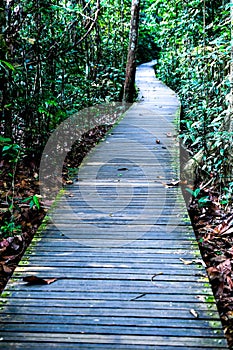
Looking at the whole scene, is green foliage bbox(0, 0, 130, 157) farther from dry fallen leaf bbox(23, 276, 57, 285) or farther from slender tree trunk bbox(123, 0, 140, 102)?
slender tree trunk bbox(123, 0, 140, 102)

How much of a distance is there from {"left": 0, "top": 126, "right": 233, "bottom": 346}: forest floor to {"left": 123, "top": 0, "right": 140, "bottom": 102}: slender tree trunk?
539 cm

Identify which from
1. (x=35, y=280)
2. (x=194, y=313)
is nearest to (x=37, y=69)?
(x=35, y=280)

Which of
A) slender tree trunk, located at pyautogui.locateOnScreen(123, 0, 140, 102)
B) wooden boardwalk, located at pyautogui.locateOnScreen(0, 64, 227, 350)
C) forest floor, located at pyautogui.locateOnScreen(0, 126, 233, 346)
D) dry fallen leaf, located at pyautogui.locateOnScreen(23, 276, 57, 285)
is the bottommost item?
forest floor, located at pyautogui.locateOnScreen(0, 126, 233, 346)

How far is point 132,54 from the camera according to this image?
10562 millimetres

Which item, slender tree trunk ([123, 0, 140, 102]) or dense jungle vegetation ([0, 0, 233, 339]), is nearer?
dense jungle vegetation ([0, 0, 233, 339])

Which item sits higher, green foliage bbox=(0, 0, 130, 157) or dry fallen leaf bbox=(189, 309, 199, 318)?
green foliage bbox=(0, 0, 130, 157)

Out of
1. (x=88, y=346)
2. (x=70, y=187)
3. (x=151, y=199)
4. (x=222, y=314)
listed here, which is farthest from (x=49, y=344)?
(x=70, y=187)

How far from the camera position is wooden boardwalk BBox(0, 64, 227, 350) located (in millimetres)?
2467

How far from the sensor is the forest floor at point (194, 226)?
332 centimetres

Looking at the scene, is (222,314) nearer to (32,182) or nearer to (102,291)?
(102,291)

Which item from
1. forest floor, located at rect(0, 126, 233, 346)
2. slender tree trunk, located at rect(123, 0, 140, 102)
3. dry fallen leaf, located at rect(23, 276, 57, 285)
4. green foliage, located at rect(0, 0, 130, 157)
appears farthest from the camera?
slender tree trunk, located at rect(123, 0, 140, 102)

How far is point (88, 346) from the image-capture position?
93.6 inches

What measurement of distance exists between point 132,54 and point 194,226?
282 inches

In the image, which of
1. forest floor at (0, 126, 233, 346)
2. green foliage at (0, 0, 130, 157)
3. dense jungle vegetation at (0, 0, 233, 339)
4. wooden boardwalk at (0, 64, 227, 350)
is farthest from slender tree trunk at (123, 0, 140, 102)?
wooden boardwalk at (0, 64, 227, 350)
